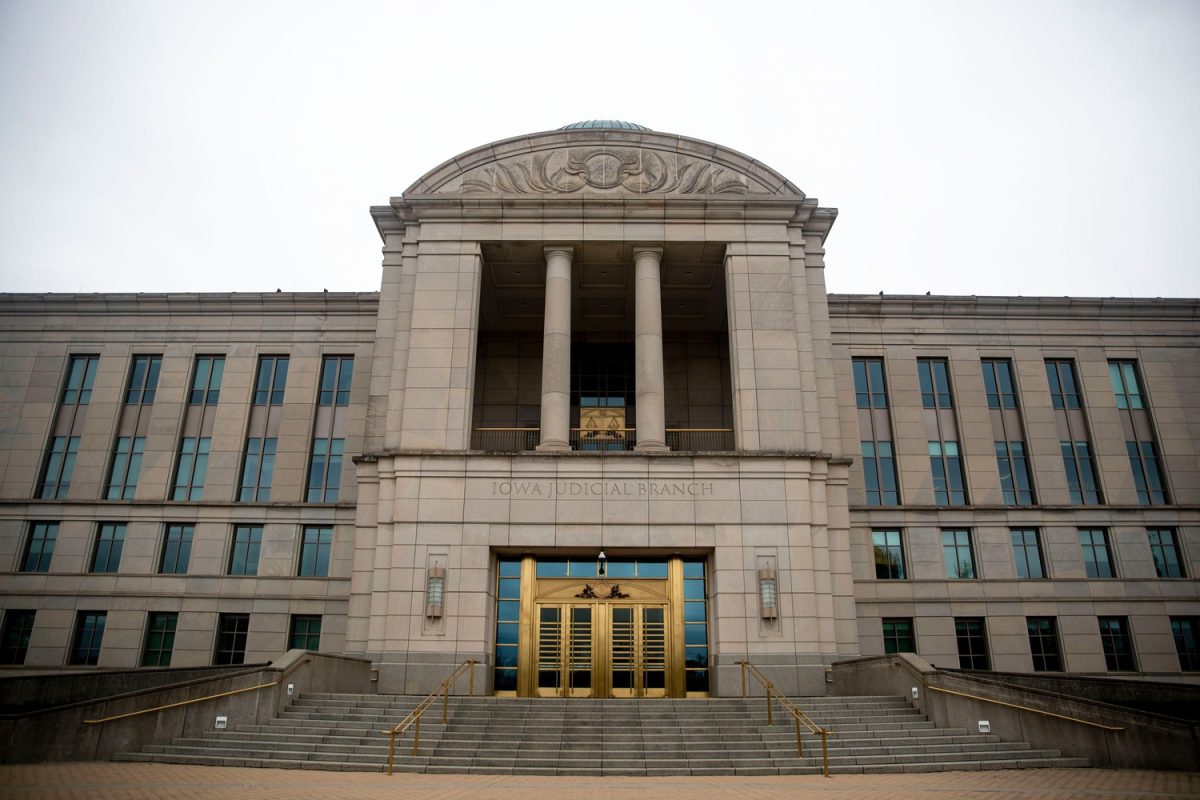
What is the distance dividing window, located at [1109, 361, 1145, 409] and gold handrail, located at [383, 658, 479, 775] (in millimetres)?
28159

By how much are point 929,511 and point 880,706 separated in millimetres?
13313

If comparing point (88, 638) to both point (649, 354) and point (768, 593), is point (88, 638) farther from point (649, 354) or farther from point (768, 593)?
point (768, 593)

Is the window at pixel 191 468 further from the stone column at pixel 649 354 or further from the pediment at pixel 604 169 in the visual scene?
the stone column at pixel 649 354

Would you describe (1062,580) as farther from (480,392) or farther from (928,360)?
(480,392)

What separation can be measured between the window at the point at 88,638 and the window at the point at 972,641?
3163cm

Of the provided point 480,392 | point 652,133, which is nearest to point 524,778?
point 480,392

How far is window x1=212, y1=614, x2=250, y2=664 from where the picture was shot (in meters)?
29.5

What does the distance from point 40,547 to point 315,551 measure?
10842 mm

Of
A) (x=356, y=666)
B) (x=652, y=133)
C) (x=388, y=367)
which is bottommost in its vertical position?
(x=356, y=666)

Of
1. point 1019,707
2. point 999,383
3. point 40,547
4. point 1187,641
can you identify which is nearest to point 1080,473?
point 999,383

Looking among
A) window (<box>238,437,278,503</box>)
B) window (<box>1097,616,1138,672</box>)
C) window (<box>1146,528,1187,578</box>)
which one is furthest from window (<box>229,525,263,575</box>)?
window (<box>1146,528,1187,578</box>)

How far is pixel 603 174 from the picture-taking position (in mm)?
27969

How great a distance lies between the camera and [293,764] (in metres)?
15.6

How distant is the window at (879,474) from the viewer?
103ft
